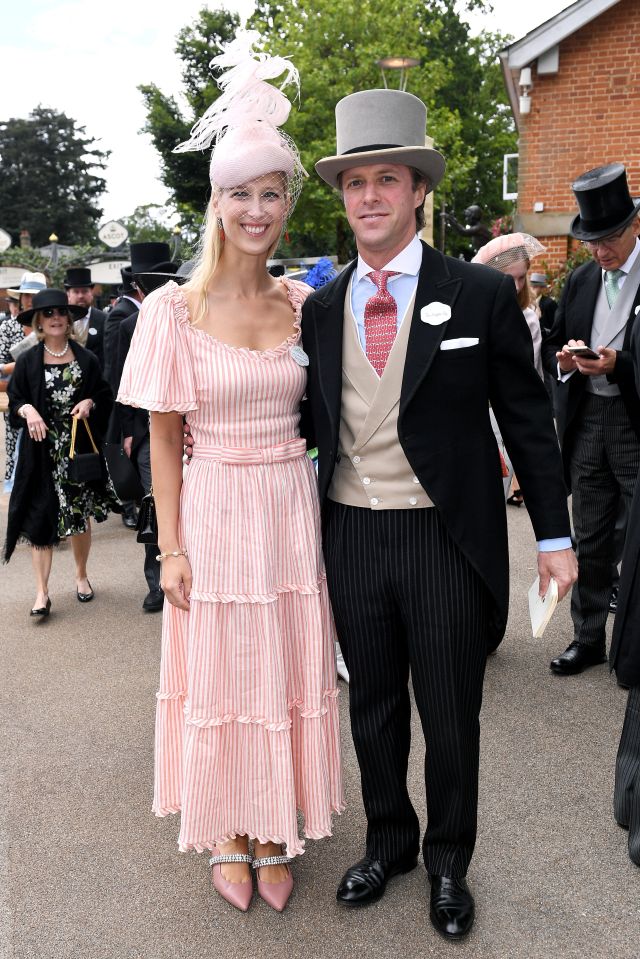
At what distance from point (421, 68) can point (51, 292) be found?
25580 millimetres

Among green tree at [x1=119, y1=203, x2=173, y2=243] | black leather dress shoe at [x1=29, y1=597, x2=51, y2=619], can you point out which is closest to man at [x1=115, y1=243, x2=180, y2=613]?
black leather dress shoe at [x1=29, y1=597, x2=51, y2=619]

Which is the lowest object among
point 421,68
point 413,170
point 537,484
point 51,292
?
point 537,484

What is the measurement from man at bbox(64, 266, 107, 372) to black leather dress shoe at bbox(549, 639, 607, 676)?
411cm

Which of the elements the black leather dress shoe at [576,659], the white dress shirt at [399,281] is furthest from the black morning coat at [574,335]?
the white dress shirt at [399,281]

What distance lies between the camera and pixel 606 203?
4051 mm

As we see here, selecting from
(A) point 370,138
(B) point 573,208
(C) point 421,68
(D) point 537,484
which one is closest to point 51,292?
(A) point 370,138

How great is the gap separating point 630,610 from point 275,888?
150 cm

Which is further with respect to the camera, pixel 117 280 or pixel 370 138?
pixel 117 280

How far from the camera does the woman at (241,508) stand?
2.60 metres

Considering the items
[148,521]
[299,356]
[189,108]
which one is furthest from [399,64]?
[189,108]

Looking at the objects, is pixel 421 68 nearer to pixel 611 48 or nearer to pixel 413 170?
pixel 611 48

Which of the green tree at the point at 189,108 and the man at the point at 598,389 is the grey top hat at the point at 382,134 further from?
the green tree at the point at 189,108

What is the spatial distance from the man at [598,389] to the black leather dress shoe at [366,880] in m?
1.94

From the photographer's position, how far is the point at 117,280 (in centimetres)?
2372
